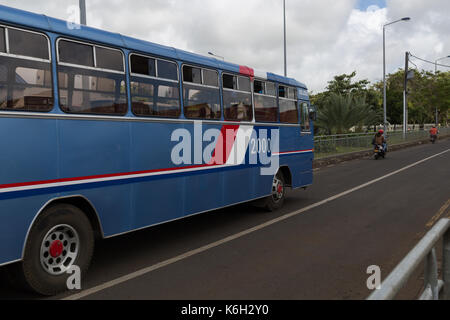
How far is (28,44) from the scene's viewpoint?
457 cm

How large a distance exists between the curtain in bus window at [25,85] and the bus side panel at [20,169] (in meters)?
0.16

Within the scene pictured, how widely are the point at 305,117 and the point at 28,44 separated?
24.9 feet

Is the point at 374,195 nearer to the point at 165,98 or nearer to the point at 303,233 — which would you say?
the point at 303,233

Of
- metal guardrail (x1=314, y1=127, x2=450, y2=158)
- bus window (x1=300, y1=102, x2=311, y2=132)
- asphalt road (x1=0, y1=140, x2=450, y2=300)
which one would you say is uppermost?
bus window (x1=300, y1=102, x2=311, y2=132)

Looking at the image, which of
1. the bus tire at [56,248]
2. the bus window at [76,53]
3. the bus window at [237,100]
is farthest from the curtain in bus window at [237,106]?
the bus tire at [56,248]

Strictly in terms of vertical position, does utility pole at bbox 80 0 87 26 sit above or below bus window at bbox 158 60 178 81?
above

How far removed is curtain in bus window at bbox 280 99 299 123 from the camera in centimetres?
987

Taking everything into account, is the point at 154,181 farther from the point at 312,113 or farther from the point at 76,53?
the point at 312,113

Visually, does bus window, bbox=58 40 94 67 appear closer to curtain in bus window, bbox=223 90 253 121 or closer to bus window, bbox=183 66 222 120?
bus window, bbox=183 66 222 120

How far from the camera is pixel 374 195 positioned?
1126cm

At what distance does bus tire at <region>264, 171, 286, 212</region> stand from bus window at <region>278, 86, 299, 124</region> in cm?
125

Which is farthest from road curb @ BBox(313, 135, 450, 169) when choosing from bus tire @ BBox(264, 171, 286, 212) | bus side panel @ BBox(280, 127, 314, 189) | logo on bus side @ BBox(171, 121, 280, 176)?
logo on bus side @ BBox(171, 121, 280, 176)
